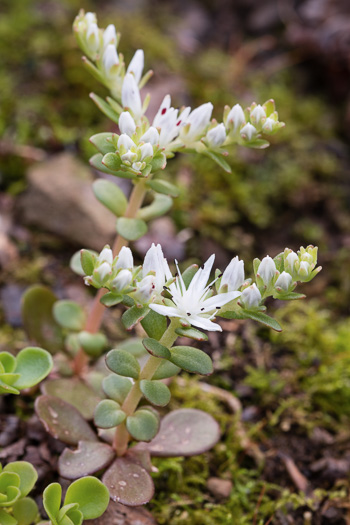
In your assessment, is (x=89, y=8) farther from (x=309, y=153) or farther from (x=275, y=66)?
(x=309, y=153)

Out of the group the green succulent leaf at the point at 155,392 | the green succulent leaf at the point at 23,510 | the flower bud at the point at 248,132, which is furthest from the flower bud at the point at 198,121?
Result: the green succulent leaf at the point at 23,510

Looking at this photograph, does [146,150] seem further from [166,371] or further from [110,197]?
[166,371]

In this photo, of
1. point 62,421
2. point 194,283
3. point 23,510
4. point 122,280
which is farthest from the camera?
point 62,421

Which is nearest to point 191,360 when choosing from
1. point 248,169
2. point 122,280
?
point 122,280

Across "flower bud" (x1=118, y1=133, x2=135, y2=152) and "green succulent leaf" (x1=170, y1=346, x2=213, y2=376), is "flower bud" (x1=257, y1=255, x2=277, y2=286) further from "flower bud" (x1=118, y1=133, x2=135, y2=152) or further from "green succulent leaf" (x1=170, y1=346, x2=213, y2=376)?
"flower bud" (x1=118, y1=133, x2=135, y2=152)

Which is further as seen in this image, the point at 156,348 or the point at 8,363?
the point at 8,363

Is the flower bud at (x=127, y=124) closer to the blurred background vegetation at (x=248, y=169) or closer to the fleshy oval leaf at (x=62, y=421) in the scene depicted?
the fleshy oval leaf at (x=62, y=421)

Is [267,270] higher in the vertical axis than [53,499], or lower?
higher

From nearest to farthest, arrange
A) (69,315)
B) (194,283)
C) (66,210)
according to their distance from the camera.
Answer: (194,283) < (69,315) < (66,210)
